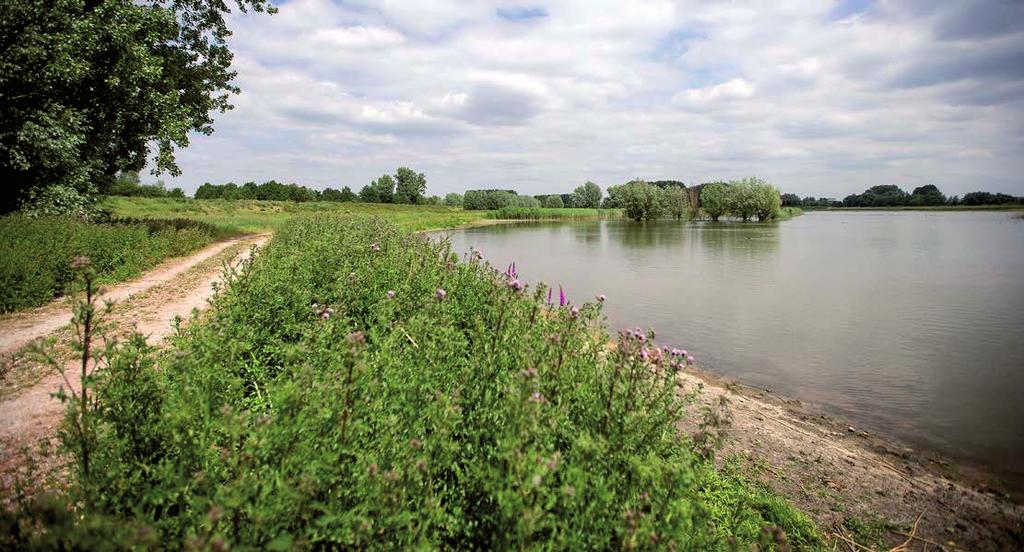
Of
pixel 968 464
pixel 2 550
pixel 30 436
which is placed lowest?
pixel 968 464

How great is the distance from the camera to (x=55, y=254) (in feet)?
34.9

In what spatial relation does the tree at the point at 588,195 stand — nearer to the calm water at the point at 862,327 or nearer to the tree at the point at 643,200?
the tree at the point at 643,200

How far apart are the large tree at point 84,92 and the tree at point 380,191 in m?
109

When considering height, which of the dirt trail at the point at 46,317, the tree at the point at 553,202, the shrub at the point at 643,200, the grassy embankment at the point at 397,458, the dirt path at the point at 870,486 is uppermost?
the tree at the point at 553,202

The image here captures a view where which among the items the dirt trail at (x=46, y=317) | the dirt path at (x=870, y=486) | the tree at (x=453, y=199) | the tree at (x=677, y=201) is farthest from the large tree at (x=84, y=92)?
the tree at (x=453, y=199)

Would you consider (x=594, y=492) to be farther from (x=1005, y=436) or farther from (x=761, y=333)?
(x=761, y=333)

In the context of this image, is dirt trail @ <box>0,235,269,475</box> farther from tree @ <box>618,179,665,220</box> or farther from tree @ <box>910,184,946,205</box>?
tree @ <box>910,184,946,205</box>

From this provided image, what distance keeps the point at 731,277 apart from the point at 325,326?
1988cm

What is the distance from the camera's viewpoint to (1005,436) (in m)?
6.73

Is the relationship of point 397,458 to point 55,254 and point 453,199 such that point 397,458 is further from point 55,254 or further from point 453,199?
point 453,199

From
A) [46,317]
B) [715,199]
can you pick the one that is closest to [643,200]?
[715,199]

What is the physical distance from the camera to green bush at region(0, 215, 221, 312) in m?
9.55

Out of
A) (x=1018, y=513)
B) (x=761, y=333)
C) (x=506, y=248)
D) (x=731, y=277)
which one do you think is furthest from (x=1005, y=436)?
(x=506, y=248)

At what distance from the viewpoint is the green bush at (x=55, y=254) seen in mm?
9555
